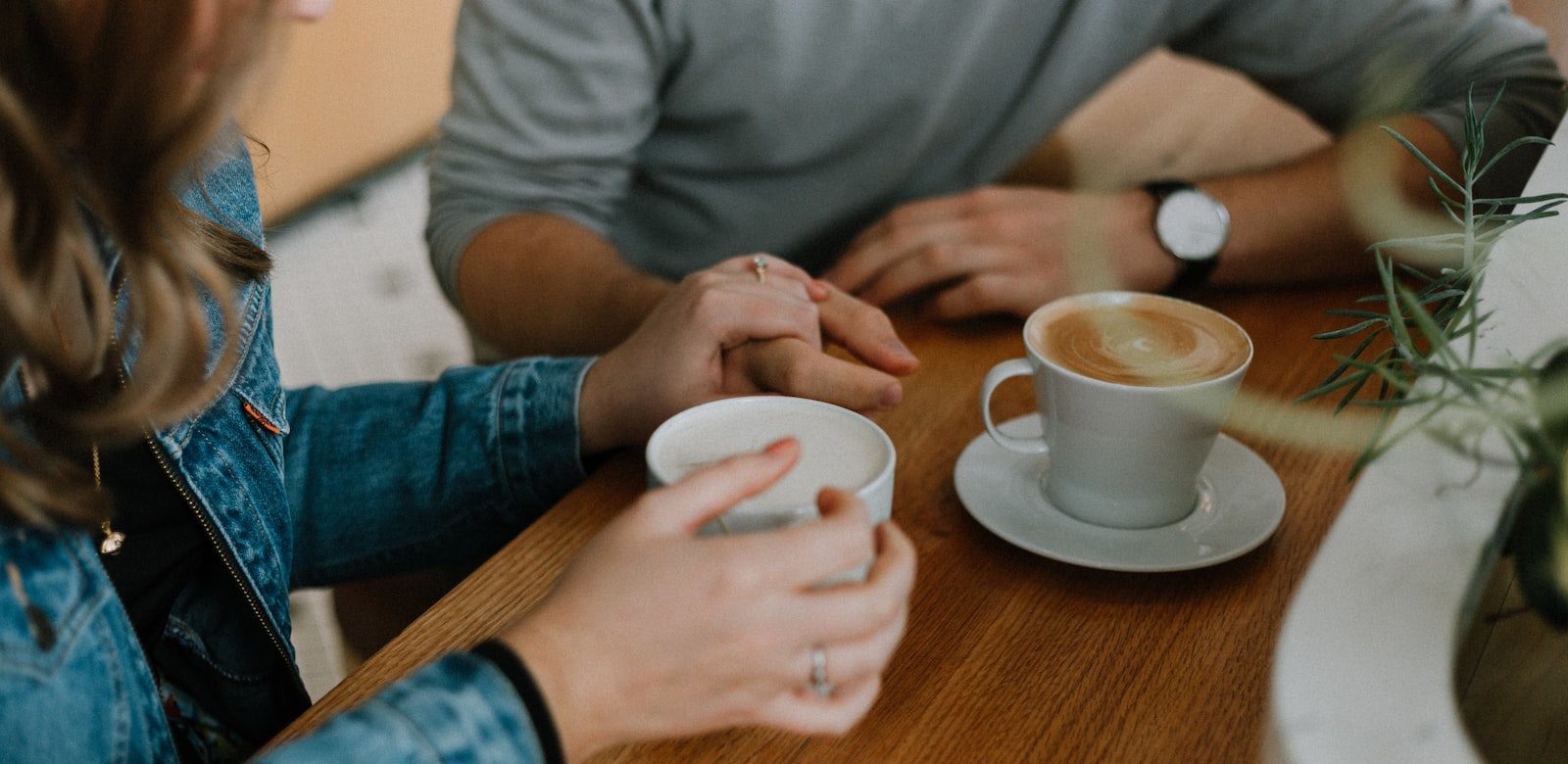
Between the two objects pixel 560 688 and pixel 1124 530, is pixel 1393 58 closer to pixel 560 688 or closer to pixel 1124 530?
pixel 1124 530

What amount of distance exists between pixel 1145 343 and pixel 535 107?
72 centimetres

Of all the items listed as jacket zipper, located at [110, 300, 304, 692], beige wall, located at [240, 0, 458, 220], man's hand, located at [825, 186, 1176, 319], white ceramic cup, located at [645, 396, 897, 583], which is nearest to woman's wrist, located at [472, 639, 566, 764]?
white ceramic cup, located at [645, 396, 897, 583]

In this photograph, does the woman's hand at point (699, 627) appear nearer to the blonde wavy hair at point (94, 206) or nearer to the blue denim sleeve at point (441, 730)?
the blue denim sleeve at point (441, 730)

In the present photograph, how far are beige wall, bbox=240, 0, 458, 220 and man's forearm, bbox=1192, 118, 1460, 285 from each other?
2.48 metres

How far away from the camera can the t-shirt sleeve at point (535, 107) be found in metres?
1.15

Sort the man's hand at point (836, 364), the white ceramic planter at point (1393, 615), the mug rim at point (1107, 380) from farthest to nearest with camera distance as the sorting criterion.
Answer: the man's hand at point (836, 364)
the mug rim at point (1107, 380)
the white ceramic planter at point (1393, 615)

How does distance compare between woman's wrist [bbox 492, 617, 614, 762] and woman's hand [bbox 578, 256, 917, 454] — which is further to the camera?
woman's hand [bbox 578, 256, 917, 454]

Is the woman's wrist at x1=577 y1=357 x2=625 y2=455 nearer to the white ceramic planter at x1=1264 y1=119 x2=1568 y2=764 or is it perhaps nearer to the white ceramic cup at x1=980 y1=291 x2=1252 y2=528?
the white ceramic cup at x1=980 y1=291 x2=1252 y2=528

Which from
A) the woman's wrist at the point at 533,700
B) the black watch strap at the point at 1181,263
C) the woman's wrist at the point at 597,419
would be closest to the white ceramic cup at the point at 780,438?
the woman's wrist at the point at 533,700

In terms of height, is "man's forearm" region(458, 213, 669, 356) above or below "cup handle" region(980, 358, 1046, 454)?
below

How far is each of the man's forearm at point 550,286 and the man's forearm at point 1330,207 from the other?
0.53 meters

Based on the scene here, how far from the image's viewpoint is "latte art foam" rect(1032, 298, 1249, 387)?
2.21ft

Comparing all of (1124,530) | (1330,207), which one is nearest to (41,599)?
(1124,530)

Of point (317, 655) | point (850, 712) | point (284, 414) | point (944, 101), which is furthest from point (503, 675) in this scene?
point (317, 655)
